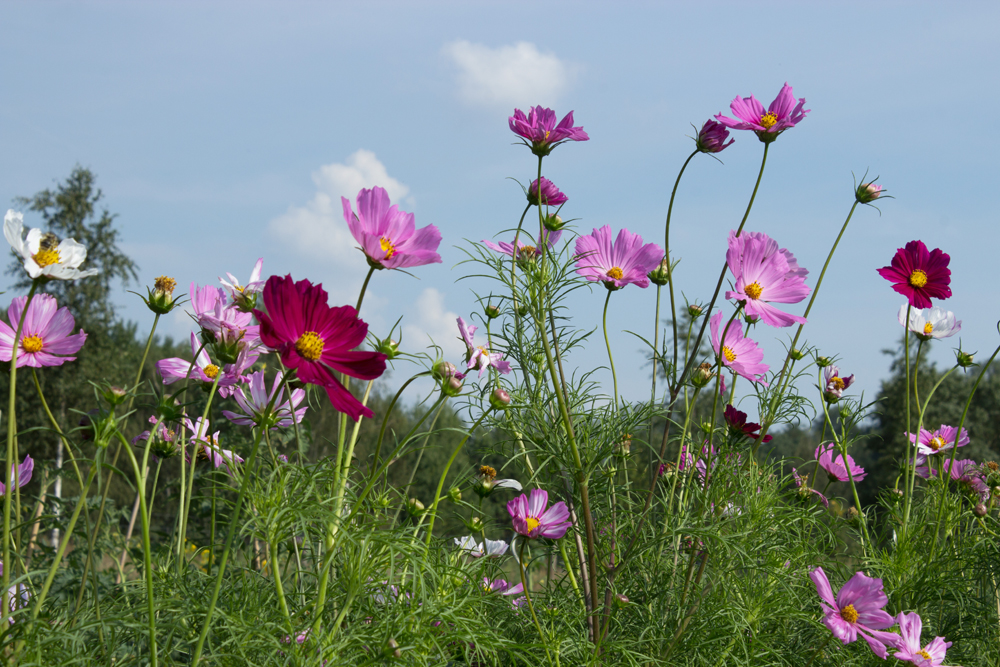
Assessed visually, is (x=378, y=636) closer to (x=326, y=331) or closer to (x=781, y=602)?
(x=326, y=331)

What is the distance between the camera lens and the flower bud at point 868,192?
74.3 inches

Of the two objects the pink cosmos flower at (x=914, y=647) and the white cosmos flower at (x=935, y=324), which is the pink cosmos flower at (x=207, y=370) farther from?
the white cosmos flower at (x=935, y=324)

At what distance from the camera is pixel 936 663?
61.1 inches

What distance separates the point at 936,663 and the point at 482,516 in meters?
1.03

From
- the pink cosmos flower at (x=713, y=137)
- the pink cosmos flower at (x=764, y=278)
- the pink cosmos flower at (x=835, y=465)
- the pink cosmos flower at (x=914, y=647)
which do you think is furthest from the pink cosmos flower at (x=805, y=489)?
the pink cosmos flower at (x=713, y=137)

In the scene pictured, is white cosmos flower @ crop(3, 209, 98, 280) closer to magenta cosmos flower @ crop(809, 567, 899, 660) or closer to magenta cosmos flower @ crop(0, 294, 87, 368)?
magenta cosmos flower @ crop(0, 294, 87, 368)

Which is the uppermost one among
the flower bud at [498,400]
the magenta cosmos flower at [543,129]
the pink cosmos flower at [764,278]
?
the magenta cosmos flower at [543,129]

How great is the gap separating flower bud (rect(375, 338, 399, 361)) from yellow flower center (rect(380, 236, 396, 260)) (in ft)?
0.46

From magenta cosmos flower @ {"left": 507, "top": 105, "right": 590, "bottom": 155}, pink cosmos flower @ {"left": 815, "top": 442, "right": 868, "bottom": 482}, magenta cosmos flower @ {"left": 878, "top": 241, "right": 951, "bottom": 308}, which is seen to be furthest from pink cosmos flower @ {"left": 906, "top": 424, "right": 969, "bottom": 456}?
magenta cosmos flower @ {"left": 507, "top": 105, "right": 590, "bottom": 155}

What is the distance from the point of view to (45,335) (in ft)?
4.47

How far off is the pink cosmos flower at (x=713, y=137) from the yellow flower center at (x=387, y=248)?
88 centimetres

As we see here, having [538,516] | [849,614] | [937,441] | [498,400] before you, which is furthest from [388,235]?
[937,441]

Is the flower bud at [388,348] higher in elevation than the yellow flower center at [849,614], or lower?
higher

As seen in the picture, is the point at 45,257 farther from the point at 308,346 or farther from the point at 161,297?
the point at 308,346
